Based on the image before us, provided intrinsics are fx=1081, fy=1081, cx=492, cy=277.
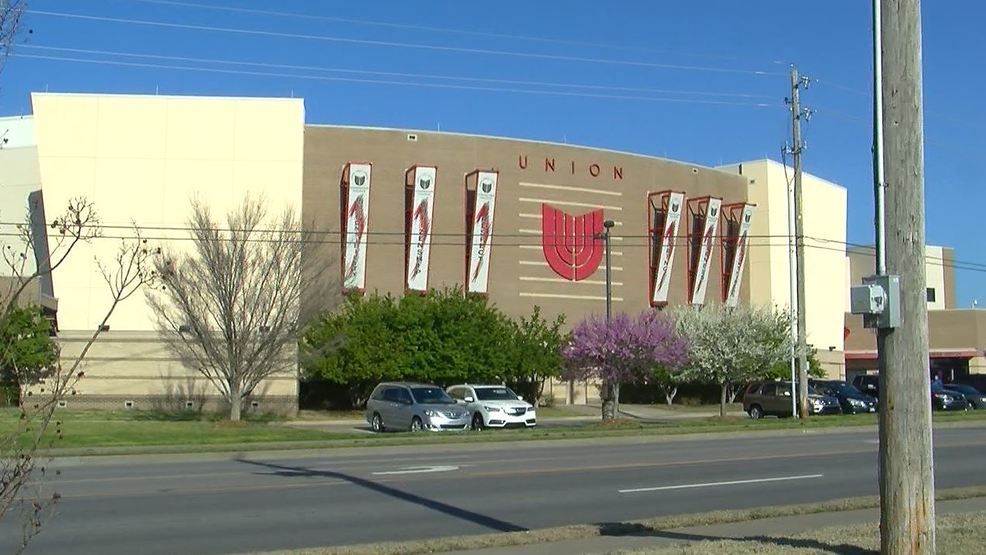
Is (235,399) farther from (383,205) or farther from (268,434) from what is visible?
(383,205)

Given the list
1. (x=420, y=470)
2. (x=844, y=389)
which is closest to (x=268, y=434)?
(x=420, y=470)

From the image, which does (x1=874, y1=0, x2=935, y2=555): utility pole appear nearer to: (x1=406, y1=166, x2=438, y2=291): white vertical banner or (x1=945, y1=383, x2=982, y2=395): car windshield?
(x1=406, y1=166, x2=438, y2=291): white vertical banner

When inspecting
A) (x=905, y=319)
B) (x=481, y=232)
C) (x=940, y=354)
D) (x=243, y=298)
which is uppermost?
(x=481, y=232)

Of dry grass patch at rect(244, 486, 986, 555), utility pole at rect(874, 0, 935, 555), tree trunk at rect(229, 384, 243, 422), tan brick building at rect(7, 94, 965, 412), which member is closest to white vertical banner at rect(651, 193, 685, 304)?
tan brick building at rect(7, 94, 965, 412)

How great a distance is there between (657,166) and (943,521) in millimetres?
55198

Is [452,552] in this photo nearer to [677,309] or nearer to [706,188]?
[677,309]

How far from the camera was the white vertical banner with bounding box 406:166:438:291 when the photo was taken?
2184 inches

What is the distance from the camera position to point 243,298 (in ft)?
128

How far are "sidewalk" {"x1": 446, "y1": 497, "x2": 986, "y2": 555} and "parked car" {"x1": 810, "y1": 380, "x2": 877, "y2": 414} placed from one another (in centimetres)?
3559

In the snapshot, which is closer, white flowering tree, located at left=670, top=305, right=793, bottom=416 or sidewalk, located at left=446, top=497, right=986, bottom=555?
sidewalk, located at left=446, top=497, right=986, bottom=555

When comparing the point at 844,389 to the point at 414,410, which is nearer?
the point at 414,410

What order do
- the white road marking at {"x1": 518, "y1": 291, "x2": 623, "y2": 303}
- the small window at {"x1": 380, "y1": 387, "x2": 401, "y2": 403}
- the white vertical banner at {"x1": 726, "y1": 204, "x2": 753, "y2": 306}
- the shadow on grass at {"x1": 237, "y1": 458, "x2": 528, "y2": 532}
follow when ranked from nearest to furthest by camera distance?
the shadow on grass at {"x1": 237, "y1": 458, "x2": 528, "y2": 532} → the small window at {"x1": 380, "y1": 387, "x2": 401, "y2": 403} → the white road marking at {"x1": 518, "y1": 291, "x2": 623, "y2": 303} → the white vertical banner at {"x1": 726, "y1": 204, "x2": 753, "y2": 306}

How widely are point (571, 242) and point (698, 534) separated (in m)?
50.0

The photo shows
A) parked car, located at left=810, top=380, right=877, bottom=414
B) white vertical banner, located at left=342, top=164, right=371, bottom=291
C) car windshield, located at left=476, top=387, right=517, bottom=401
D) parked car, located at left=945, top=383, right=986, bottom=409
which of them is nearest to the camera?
car windshield, located at left=476, top=387, right=517, bottom=401
